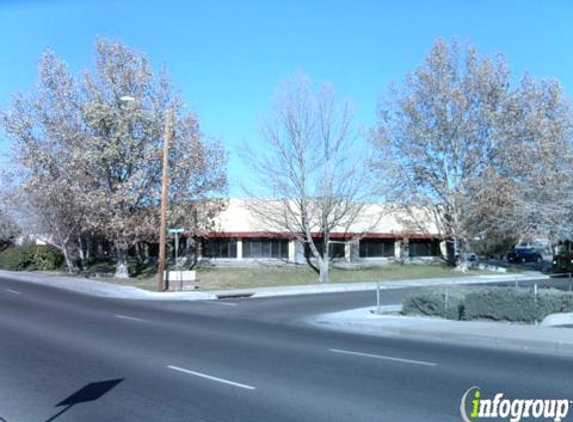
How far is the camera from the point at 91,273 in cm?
4472

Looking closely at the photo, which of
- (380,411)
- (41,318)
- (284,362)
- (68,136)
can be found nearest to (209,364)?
(284,362)

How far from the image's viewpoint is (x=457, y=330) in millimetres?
15672

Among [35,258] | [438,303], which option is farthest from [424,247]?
[438,303]

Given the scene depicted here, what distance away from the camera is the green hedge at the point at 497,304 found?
17.8 meters

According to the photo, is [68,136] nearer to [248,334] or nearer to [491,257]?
[248,334]

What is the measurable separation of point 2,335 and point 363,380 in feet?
28.9

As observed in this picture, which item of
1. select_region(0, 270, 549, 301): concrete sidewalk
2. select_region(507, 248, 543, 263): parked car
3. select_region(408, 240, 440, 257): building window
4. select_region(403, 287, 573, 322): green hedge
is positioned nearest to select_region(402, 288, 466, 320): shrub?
select_region(403, 287, 573, 322): green hedge

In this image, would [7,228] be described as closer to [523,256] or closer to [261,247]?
[261,247]

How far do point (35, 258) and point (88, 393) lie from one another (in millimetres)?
48189

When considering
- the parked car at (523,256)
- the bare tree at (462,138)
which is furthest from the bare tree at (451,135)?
the parked car at (523,256)

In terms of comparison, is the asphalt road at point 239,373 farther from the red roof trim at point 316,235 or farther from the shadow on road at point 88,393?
the red roof trim at point 316,235

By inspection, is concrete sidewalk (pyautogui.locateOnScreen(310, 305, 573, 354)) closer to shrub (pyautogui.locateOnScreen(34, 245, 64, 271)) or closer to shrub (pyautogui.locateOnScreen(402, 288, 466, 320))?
shrub (pyautogui.locateOnScreen(402, 288, 466, 320))

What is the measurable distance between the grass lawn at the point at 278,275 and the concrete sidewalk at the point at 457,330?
16.2 metres

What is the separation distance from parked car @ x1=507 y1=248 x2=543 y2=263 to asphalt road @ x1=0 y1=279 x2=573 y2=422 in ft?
180
